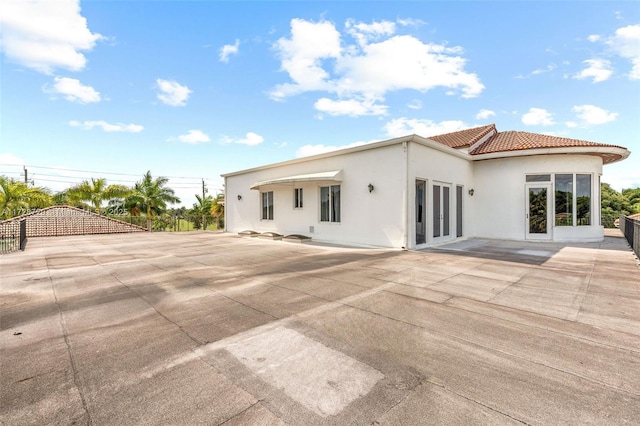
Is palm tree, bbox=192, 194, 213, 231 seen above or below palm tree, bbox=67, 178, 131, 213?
below

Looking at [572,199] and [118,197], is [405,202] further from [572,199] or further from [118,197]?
[118,197]

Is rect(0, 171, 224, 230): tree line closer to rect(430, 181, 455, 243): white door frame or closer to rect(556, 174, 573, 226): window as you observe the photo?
rect(430, 181, 455, 243): white door frame

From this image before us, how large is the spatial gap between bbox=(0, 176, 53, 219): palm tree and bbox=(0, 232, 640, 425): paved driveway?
19673 mm

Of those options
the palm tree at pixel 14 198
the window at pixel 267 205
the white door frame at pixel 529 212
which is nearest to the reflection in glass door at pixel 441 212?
the white door frame at pixel 529 212

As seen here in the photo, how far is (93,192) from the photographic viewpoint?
937 inches

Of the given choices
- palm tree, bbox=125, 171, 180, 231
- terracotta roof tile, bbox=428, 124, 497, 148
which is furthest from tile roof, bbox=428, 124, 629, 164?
palm tree, bbox=125, 171, 180, 231

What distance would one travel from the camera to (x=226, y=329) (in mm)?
3805

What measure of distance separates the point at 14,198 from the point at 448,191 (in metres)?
28.8

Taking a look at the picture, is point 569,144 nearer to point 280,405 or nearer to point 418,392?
point 418,392

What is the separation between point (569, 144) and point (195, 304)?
16.2 m

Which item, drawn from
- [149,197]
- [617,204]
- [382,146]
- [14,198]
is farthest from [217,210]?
[617,204]

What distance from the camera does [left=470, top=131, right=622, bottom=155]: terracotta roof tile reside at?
12723 millimetres

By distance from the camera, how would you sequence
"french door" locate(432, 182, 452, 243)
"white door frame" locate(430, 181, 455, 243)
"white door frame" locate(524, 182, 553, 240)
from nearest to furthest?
"white door frame" locate(430, 181, 455, 243), "french door" locate(432, 182, 452, 243), "white door frame" locate(524, 182, 553, 240)

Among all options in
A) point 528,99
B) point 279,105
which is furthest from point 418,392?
point 279,105
